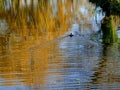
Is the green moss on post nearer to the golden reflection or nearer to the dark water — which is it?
the dark water

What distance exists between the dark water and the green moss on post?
0.41 m

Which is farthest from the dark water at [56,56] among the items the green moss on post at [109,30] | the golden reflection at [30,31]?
the green moss on post at [109,30]

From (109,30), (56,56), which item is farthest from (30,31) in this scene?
(56,56)

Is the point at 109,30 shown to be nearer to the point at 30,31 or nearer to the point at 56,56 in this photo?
the point at 56,56

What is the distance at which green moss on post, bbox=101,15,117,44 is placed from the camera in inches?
835

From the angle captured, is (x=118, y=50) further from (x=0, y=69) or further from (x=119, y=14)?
(x=0, y=69)

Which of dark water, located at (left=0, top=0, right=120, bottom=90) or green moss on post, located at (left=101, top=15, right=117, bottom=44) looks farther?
green moss on post, located at (left=101, top=15, right=117, bottom=44)

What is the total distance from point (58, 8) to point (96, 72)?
23597 mm

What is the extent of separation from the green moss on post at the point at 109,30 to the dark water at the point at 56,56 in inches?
16.0

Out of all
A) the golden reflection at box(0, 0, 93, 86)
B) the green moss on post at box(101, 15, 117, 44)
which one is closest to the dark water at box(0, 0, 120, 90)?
the golden reflection at box(0, 0, 93, 86)

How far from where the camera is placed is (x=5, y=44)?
70.5ft

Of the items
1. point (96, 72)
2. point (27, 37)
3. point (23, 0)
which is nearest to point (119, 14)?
point (27, 37)

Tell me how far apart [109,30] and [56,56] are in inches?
209

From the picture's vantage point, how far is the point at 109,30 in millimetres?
21625
